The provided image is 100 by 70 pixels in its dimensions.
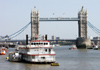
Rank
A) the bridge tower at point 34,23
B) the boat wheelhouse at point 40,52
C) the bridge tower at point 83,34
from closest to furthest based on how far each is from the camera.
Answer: the boat wheelhouse at point 40,52 < the bridge tower at point 83,34 < the bridge tower at point 34,23

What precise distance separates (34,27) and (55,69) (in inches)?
5488

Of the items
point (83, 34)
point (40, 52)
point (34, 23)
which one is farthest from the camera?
point (83, 34)

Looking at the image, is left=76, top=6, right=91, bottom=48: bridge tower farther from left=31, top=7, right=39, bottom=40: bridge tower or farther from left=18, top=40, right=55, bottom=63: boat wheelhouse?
left=18, top=40, right=55, bottom=63: boat wheelhouse

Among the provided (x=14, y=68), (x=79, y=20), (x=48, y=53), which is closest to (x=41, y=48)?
(x=48, y=53)

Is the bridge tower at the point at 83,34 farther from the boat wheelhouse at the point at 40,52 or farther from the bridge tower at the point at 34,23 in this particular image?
the boat wheelhouse at the point at 40,52

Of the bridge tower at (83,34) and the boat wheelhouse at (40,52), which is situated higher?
the bridge tower at (83,34)

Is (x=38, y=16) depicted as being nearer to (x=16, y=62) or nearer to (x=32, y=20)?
(x=32, y=20)

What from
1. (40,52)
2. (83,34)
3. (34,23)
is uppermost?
(34,23)

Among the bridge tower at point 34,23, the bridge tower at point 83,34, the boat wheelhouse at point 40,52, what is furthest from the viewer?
the bridge tower at point 34,23

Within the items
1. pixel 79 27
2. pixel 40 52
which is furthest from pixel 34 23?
pixel 40 52

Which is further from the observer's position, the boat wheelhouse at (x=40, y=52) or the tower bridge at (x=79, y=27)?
the tower bridge at (x=79, y=27)

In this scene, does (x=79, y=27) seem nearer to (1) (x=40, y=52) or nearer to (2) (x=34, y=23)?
(2) (x=34, y=23)

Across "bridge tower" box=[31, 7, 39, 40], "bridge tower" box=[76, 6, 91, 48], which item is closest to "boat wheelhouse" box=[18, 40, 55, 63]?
"bridge tower" box=[76, 6, 91, 48]

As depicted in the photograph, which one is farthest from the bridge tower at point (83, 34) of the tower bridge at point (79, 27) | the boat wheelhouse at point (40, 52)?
the boat wheelhouse at point (40, 52)
